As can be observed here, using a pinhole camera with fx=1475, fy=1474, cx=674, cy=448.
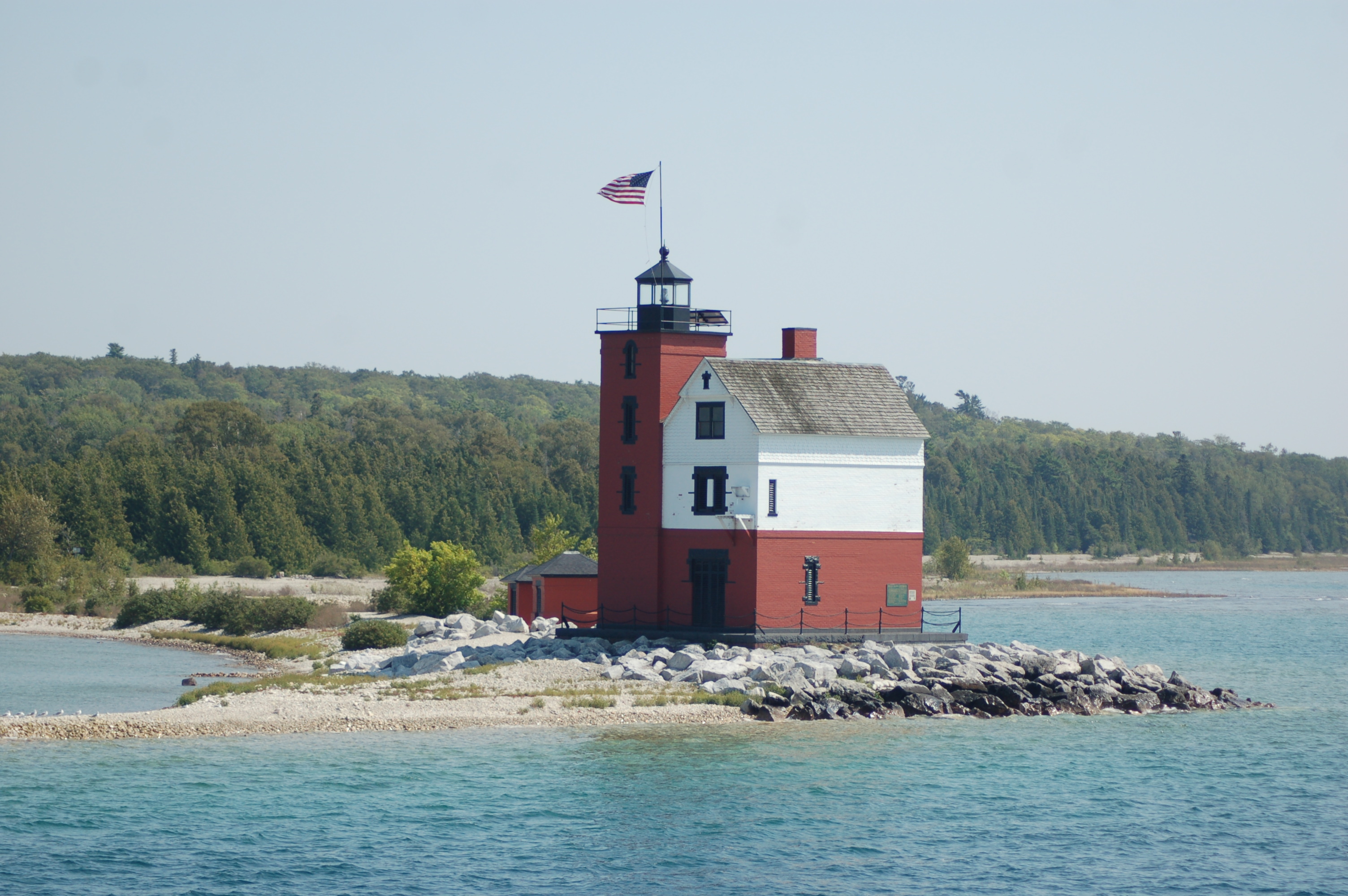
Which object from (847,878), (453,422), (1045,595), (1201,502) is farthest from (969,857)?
(1201,502)

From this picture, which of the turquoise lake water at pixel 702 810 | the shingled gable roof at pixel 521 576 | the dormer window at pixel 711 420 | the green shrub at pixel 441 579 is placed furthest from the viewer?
the green shrub at pixel 441 579

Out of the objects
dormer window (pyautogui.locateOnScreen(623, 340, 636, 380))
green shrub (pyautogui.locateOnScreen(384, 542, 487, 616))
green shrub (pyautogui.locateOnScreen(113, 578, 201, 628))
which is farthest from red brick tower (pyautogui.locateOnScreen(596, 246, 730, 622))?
green shrub (pyautogui.locateOnScreen(113, 578, 201, 628))

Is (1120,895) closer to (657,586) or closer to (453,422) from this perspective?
(657,586)

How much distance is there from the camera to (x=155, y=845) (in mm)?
23672

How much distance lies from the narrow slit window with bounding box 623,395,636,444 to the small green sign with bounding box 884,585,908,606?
8492mm

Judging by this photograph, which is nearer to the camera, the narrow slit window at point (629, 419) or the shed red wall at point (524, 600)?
the narrow slit window at point (629, 419)

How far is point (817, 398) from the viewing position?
42.9m

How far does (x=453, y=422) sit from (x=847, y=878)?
142 metres

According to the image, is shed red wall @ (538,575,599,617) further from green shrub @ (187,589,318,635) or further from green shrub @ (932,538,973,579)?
green shrub @ (932,538,973,579)

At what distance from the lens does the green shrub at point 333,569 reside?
301 ft

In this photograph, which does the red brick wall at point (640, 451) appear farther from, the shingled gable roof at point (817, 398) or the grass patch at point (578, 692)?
the grass patch at point (578, 692)

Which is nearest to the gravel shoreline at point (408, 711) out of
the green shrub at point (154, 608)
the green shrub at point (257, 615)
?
the green shrub at point (257, 615)

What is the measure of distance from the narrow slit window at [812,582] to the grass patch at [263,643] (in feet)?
59.4

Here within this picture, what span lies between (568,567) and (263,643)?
12926 mm
